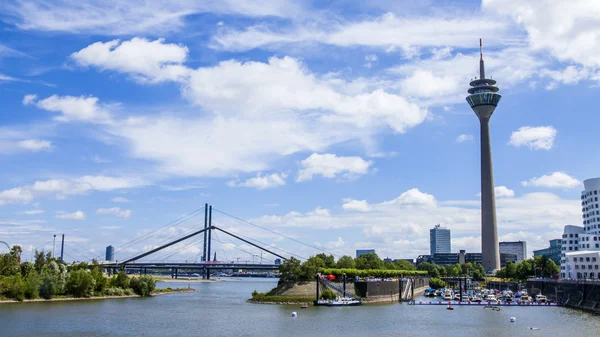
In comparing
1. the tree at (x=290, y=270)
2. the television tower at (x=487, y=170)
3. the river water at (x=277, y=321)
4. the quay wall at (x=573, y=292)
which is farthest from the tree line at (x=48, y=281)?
the television tower at (x=487, y=170)

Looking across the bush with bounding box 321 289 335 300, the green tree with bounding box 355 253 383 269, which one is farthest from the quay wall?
the green tree with bounding box 355 253 383 269

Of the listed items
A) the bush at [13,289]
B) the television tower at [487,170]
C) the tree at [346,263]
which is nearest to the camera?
the bush at [13,289]

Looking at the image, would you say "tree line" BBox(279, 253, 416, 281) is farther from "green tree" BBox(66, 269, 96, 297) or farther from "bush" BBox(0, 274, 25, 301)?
"bush" BBox(0, 274, 25, 301)

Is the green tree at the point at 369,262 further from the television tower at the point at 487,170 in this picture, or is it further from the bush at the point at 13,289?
the bush at the point at 13,289

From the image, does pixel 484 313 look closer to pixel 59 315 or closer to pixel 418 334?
pixel 418 334

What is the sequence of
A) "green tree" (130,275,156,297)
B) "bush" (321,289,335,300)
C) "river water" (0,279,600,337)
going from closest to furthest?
1. "river water" (0,279,600,337)
2. "bush" (321,289,335,300)
3. "green tree" (130,275,156,297)

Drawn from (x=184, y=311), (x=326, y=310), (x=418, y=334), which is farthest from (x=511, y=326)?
(x=184, y=311)
